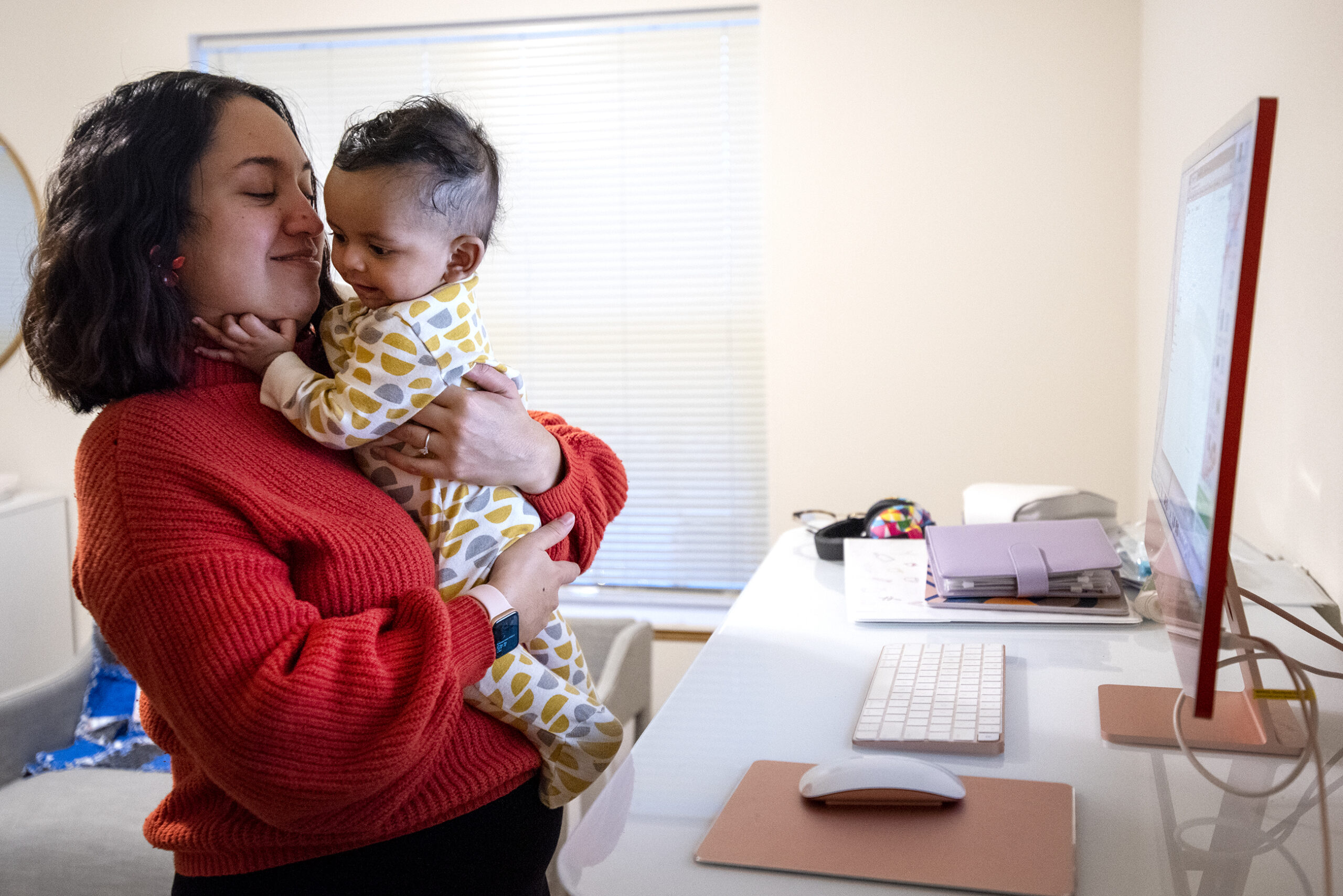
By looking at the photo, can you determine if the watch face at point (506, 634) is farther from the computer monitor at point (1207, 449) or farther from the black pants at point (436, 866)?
the computer monitor at point (1207, 449)

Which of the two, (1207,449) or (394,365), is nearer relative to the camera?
(1207,449)

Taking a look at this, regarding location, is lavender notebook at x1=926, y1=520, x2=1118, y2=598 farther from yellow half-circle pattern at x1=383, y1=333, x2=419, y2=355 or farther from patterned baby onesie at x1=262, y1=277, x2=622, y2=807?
yellow half-circle pattern at x1=383, y1=333, x2=419, y2=355

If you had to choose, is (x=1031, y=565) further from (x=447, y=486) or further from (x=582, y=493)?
(x=447, y=486)

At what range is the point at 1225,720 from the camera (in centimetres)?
104

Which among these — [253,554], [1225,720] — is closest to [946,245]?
[1225,720]

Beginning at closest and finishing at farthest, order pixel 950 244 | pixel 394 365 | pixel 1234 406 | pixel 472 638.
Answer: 1. pixel 1234 406
2. pixel 472 638
3. pixel 394 365
4. pixel 950 244

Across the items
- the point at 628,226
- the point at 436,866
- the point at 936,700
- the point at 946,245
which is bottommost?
the point at 436,866

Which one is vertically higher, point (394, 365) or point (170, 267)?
point (170, 267)

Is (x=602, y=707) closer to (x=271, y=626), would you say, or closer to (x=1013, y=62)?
(x=271, y=626)

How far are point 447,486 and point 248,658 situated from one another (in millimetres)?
336

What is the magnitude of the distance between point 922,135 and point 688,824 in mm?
2410

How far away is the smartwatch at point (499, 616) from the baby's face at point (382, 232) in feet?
1.18

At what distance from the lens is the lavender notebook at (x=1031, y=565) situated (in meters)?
1.49

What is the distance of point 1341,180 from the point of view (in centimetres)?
122
